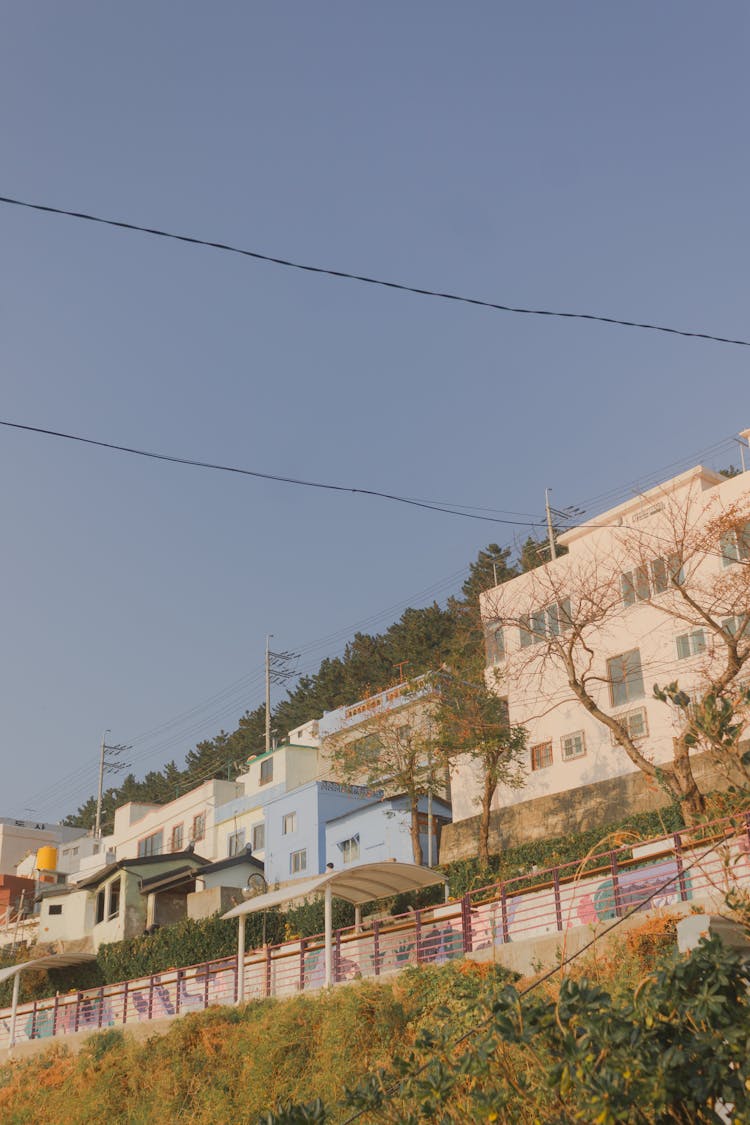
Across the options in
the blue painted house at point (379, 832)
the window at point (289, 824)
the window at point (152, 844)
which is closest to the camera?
the blue painted house at point (379, 832)

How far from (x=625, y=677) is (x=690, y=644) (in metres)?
2.41

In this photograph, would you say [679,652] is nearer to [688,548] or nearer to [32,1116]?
[688,548]

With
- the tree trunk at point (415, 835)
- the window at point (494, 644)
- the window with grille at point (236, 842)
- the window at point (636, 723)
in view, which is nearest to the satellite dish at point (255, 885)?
the window with grille at point (236, 842)

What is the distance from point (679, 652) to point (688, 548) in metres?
3.07

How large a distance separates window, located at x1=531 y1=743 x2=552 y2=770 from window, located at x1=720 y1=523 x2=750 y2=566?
8.08 metres

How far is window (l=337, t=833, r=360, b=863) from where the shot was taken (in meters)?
40.6

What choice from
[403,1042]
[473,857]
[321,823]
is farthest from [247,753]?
[403,1042]

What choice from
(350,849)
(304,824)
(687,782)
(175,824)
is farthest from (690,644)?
(175,824)

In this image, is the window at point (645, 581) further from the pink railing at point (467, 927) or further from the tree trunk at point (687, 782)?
the pink railing at point (467, 927)

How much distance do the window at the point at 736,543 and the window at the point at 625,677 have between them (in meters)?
4.11

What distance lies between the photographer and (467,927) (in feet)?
64.4

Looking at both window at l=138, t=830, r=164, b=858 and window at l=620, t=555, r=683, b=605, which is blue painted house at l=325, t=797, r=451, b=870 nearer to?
window at l=620, t=555, r=683, b=605

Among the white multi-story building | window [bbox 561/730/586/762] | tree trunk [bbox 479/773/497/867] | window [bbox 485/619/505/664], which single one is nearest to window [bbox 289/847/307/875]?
the white multi-story building

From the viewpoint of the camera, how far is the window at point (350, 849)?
1598 inches
